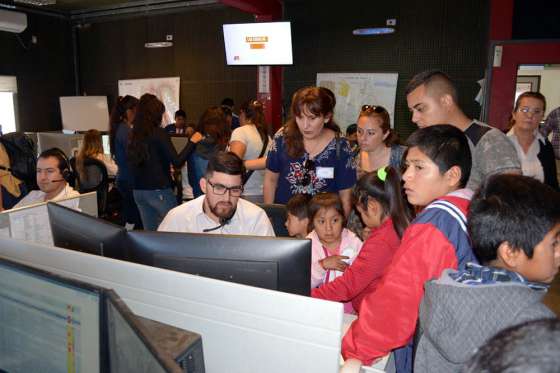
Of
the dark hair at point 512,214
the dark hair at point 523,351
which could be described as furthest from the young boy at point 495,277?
the dark hair at point 523,351

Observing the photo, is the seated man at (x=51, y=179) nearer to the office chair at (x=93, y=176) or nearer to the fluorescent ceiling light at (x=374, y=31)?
the office chair at (x=93, y=176)

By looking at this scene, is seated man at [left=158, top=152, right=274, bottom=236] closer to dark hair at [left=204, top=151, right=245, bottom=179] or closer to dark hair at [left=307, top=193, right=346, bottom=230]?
dark hair at [left=204, top=151, right=245, bottom=179]

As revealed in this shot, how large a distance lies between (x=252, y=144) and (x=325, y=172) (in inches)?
40.1

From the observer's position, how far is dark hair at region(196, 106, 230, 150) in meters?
3.66

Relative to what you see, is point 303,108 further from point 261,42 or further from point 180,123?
point 180,123

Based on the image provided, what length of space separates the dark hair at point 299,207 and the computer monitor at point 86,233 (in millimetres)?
1115

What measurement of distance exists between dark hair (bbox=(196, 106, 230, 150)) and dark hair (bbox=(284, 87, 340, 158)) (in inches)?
47.6

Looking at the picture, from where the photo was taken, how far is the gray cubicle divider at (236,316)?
2.61 ft

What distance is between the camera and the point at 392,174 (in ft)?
5.69

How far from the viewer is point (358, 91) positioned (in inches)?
211

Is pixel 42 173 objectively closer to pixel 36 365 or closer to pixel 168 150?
pixel 168 150

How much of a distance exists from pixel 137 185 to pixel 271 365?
2788 mm

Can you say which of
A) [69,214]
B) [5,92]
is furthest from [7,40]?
[69,214]

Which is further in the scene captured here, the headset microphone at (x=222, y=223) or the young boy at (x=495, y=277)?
the headset microphone at (x=222, y=223)
